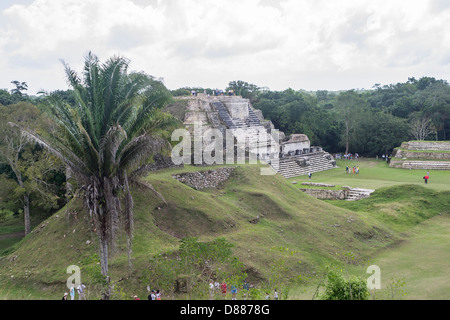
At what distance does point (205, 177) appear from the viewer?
14242mm

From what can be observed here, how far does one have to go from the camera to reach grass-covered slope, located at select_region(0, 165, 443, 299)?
8714 mm

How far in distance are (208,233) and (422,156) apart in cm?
2208

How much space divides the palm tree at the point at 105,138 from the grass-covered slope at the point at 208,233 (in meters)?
0.97

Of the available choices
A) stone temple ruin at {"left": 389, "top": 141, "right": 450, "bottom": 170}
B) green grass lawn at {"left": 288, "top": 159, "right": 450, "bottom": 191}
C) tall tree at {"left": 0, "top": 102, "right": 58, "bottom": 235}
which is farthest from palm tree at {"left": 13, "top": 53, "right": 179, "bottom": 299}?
stone temple ruin at {"left": 389, "top": 141, "right": 450, "bottom": 170}

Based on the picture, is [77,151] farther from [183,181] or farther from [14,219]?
[14,219]

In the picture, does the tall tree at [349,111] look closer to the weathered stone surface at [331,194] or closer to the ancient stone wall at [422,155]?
the ancient stone wall at [422,155]

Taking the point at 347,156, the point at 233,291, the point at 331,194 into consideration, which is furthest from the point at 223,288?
the point at 347,156

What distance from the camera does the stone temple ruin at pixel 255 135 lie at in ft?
69.6

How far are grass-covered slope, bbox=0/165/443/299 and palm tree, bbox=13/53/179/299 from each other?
967 millimetres

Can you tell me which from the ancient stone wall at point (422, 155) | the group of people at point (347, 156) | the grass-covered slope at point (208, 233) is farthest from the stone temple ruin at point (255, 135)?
the grass-covered slope at point (208, 233)

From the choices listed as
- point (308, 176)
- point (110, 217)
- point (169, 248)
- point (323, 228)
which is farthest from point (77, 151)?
point (308, 176)

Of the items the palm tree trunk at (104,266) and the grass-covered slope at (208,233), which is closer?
the palm tree trunk at (104,266)

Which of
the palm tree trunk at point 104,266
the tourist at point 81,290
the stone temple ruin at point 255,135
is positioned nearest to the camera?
the palm tree trunk at point 104,266
